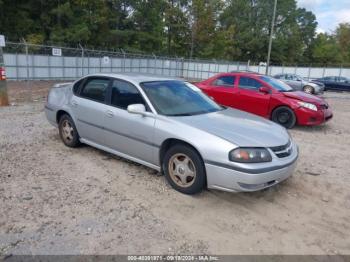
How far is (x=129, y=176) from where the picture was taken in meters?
4.80

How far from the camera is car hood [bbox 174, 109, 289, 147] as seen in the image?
393 centimetres

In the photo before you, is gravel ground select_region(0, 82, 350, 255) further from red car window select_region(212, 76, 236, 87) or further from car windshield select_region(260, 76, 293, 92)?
red car window select_region(212, 76, 236, 87)

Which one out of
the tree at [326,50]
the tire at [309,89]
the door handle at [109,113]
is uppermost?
the tree at [326,50]

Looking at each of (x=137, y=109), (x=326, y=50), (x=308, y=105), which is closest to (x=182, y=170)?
(x=137, y=109)

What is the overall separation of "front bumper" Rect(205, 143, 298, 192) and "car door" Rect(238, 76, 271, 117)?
5.36 metres

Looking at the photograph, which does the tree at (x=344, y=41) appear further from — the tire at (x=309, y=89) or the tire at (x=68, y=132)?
the tire at (x=68, y=132)

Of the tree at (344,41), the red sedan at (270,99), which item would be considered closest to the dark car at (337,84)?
the red sedan at (270,99)

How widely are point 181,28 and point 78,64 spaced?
27.6 meters

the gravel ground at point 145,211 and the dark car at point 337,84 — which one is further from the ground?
the dark car at point 337,84

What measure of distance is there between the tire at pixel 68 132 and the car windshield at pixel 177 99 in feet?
5.69

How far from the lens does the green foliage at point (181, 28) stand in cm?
3534

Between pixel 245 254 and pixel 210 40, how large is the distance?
49378 mm

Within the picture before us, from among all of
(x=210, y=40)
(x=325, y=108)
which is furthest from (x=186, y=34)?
(x=325, y=108)

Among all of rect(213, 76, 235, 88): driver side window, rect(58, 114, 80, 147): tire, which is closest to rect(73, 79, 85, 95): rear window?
rect(58, 114, 80, 147): tire
